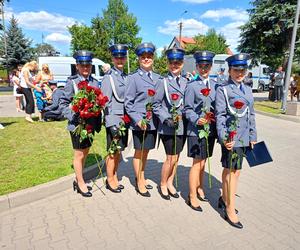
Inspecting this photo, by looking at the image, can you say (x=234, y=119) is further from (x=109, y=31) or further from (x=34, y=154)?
(x=109, y=31)

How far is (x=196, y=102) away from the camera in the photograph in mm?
3854

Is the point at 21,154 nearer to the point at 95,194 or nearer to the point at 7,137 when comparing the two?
the point at 7,137

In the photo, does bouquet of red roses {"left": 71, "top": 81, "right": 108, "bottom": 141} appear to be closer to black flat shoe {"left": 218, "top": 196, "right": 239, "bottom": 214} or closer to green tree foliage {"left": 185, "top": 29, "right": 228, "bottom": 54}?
black flat shoe {"left": 218, "top": 196, "right": 239, "bottom": 214}

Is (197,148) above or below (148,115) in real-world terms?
below

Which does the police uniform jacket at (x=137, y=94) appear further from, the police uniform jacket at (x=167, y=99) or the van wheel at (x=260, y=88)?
the van wheel at (x=260, y=88)

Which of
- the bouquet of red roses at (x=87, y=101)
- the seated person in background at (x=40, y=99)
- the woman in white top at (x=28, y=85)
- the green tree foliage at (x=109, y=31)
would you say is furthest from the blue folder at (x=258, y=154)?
the green tree foliage at (x=109, y=31)

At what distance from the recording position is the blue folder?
3846 millimetres

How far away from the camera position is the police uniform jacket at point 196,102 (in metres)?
3.80

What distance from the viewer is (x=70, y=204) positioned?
414 cm

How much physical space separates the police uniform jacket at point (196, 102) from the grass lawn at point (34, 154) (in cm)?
231

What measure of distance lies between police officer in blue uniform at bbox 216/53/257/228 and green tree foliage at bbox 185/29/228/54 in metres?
48.6

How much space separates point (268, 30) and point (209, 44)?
35.5 metres

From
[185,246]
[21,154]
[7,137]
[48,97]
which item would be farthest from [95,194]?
[48,97]

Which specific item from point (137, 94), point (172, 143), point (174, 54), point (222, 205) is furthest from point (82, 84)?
point (222, 205)
